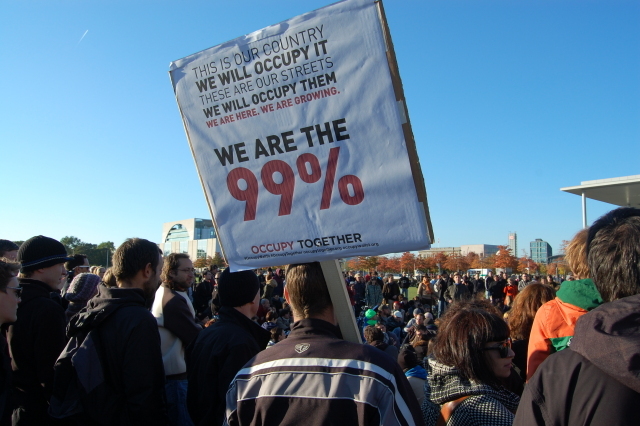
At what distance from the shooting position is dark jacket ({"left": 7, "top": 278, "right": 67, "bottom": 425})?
3.32 meters

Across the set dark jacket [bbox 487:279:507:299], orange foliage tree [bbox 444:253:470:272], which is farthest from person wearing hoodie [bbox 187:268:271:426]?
orange foliage tree [bbox 444:253:470:272]

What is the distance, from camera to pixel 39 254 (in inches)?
150

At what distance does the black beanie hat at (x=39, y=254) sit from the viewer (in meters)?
3.72

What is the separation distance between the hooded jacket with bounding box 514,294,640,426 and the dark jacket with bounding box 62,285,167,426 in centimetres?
208

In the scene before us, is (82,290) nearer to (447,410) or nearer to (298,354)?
(298,354)

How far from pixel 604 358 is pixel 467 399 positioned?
3.10 ft

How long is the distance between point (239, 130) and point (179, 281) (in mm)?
2114

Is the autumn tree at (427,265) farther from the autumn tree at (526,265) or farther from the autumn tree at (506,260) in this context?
the autumn tree at (526,265)

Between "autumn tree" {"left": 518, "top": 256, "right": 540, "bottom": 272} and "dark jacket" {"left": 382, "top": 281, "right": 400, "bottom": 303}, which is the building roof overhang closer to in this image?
"dark jacket" {"left": 382, "top": 281, "right": 400, "bottom": 303}

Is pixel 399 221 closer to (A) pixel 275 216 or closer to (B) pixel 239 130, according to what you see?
(A) pixel 275 216

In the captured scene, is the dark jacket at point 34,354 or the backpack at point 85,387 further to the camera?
the dark jacket at point 34,354

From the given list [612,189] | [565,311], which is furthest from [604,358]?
[612,189]

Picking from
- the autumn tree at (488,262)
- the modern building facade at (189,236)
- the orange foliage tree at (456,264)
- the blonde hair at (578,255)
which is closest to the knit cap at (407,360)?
the blonde hair at (578,255)

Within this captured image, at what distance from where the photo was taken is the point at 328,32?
200 centimetres
